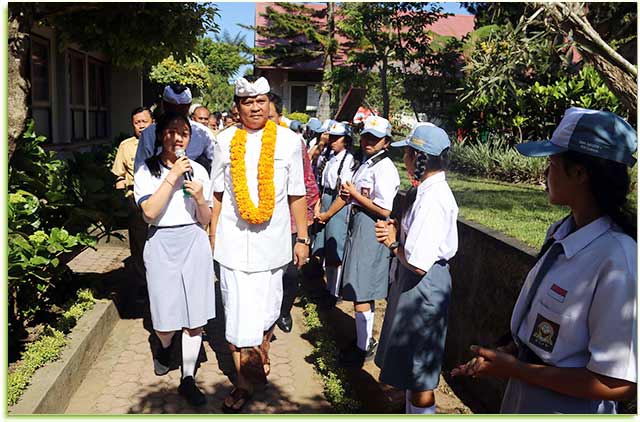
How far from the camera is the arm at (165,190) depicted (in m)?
3.69

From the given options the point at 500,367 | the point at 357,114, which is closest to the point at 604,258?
the point at 500,367

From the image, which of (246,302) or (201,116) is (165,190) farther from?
(201,116)

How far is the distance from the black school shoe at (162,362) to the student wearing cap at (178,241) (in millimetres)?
281

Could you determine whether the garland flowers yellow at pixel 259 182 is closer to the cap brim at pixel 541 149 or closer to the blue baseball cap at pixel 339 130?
the cap brim at pixel 541 149

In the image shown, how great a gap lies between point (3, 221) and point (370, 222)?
2.63m

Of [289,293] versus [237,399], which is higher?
[289,293]

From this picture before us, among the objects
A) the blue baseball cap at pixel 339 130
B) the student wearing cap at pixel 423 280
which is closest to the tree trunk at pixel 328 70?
the blue baseball cap at pixel 339 130

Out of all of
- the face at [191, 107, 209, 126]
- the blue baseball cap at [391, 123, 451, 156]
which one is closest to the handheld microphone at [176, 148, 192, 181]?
the blue baseball cap at [391, 123, 451, 156]

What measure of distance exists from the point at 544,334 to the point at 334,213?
369cm

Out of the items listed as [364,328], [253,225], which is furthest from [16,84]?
[364,328]

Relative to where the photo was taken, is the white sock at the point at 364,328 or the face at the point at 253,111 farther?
the white sock at the point at 364,328

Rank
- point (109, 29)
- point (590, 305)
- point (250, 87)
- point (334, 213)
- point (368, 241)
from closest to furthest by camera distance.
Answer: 1. point (590, 305)
2. point (250, 87)
3. point (109, 29)
4. point (368, 241)
5. point (334, 213)

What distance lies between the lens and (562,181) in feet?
6.35

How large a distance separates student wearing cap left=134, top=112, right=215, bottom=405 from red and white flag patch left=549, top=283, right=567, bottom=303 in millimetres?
2406
